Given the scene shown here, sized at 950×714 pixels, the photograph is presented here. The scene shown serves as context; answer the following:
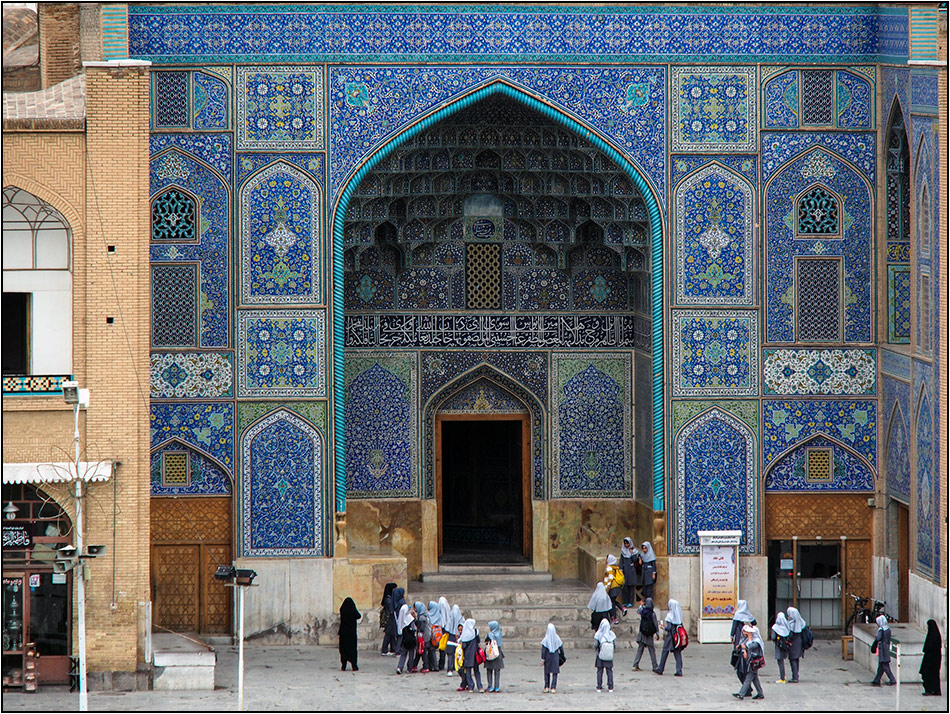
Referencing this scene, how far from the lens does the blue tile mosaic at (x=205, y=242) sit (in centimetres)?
1995

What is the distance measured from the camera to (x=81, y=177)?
17578mm

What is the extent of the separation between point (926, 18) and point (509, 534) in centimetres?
789

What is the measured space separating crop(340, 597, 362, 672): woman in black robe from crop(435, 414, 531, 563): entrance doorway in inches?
133

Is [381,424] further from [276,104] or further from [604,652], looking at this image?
[604,652]

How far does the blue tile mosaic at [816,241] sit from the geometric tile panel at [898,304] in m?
0.23

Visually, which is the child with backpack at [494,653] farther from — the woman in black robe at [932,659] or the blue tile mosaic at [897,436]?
the blue tile mosaic at [897,436]

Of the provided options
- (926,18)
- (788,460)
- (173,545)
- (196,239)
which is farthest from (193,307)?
(926,18)

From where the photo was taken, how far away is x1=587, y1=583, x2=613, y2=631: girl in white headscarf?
64.5ft

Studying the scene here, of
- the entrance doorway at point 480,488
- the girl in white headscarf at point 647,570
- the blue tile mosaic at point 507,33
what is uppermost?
the blue tile mosaic at point 507,33

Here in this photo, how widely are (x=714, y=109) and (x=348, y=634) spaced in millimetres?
6650

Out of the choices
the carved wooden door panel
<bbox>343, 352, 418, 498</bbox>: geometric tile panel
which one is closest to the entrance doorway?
<bbox>343, 352, 418, 498</bbox>: geometric tile panel

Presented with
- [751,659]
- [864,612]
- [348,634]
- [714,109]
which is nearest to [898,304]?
[714,109]

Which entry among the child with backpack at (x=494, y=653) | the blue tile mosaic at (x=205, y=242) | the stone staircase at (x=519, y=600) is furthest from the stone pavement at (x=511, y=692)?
the blue tile mosaic at (x=205, y=242)

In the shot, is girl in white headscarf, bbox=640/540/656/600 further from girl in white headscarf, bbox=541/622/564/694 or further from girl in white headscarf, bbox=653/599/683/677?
girl in white headscarf, bbox=541/622/564/694
